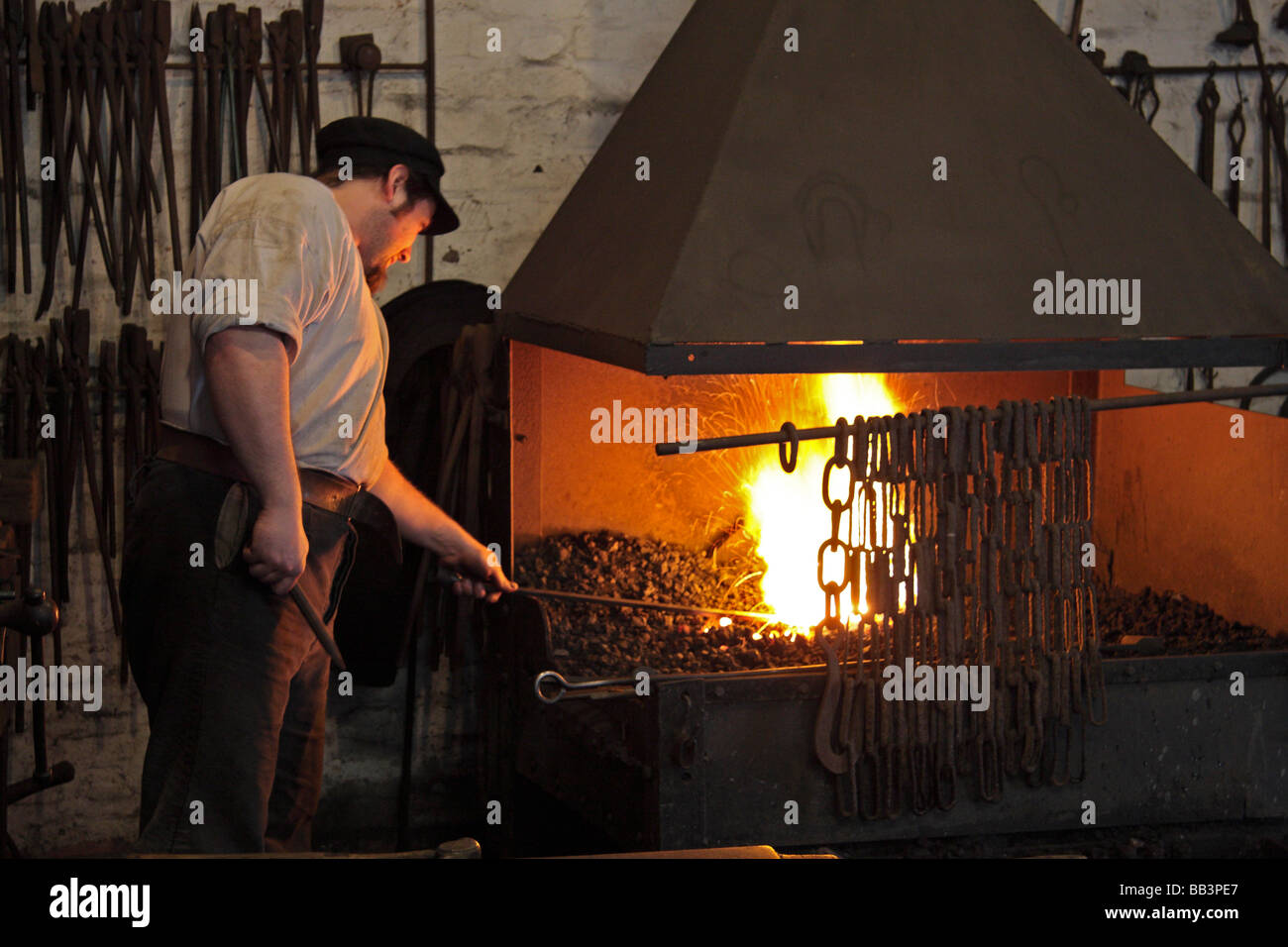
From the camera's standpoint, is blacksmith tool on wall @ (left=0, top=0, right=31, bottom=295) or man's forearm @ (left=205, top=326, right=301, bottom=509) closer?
man's forearm @ (left=205, top=326, right=301, bottom=509)

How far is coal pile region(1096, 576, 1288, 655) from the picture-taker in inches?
114

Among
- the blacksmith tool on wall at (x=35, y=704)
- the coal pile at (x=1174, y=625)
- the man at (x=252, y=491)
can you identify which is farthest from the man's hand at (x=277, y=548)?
the coal pile at (x=1174, y=625)

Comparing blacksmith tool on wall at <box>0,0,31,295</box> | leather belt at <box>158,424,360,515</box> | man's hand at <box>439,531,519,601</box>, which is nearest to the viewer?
A: leather belt at <box>158,424,360,515</box>

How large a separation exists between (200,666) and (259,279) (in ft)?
1.85

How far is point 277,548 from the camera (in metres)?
2.10

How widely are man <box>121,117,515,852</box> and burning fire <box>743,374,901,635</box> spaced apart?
56.9 inches

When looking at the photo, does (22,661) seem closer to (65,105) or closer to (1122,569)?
(65,105)

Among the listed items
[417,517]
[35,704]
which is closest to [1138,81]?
[417,517]

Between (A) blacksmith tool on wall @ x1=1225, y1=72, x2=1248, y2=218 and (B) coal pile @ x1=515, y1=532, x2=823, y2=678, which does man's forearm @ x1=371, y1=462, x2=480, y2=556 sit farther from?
(A) blacksmith tool on wall @ x1=1225, y1=72, x2=1248, y2=218

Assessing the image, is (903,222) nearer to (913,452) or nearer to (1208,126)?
(913,452)

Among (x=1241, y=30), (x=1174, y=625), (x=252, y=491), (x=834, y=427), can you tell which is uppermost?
(x=1241, y=30)

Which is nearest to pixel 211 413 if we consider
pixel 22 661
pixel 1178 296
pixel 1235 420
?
pixel 22 661

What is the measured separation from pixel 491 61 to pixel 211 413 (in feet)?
5.82

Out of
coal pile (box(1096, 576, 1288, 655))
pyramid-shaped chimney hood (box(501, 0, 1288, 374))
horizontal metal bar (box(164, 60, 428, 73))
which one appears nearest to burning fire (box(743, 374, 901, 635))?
coal pile (box(1096, 576, 1288, 655))
